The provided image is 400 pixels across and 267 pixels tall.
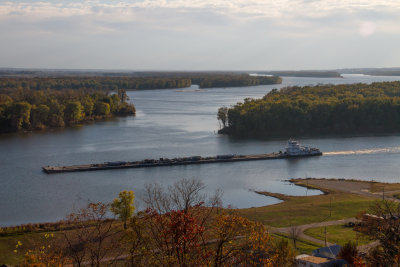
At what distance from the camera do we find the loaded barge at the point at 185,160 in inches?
1190

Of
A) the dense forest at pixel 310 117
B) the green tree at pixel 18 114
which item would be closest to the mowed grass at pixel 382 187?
the dense forest at pixel 310 117

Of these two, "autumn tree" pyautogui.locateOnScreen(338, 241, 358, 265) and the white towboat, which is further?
the white towboat

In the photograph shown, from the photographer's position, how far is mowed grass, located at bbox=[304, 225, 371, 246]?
15.9 metres

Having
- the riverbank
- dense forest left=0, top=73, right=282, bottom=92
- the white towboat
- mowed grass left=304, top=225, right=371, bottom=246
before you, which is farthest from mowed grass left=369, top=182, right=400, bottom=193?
dense forest left=0, top=73, right=282, bottom=92

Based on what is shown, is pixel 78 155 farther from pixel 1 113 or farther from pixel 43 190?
pixel 1 113

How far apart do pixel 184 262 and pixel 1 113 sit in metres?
42.2

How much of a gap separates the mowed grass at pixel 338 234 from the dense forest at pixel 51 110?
118ft

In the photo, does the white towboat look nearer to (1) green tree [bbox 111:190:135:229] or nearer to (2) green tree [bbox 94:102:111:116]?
(1) green tree [bbox 111:190:135:229]

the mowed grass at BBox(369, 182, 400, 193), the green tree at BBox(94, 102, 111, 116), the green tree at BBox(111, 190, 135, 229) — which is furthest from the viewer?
the green tree at BBox(94, 102, 111, 116)

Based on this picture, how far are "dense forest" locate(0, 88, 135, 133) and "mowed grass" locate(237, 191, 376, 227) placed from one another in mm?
31629

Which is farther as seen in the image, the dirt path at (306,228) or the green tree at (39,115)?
the green tree at (39,115)

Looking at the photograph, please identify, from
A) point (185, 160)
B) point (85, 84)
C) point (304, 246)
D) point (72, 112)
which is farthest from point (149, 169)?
point (85, 84)

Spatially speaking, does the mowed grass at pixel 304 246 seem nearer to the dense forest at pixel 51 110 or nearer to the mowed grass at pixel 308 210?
the mowed grass at pixel 308 210

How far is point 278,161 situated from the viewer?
1314 inches
